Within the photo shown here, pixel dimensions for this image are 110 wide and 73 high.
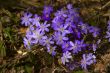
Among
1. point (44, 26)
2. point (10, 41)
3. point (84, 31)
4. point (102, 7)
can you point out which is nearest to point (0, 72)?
point (10, 41)

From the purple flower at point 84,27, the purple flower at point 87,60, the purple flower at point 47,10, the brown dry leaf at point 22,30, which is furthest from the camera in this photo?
the brown dry leaf at point 22,30

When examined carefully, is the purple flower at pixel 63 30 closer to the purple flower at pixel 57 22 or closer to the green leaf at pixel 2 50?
the purple flower at pixel 57 22

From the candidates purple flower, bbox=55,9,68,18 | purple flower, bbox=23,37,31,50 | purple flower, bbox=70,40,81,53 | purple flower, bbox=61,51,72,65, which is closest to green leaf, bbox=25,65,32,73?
purple flower, bbox=23,37,31,50

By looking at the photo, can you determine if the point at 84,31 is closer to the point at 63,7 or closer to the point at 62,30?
the point at 62,30

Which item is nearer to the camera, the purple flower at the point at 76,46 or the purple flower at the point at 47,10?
the purple flower at the point at 76,46

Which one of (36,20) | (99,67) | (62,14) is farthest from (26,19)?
(99,67)

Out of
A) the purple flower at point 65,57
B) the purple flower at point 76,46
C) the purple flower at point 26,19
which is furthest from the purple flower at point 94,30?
the purple flower at point 26,19

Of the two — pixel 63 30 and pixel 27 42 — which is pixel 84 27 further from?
pixel 27 42

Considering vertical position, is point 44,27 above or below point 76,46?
above

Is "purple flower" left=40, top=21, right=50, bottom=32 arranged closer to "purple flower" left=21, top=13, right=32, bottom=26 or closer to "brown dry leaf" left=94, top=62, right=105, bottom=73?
"purple flower" left=21, top=13, right=32, bottom=26
